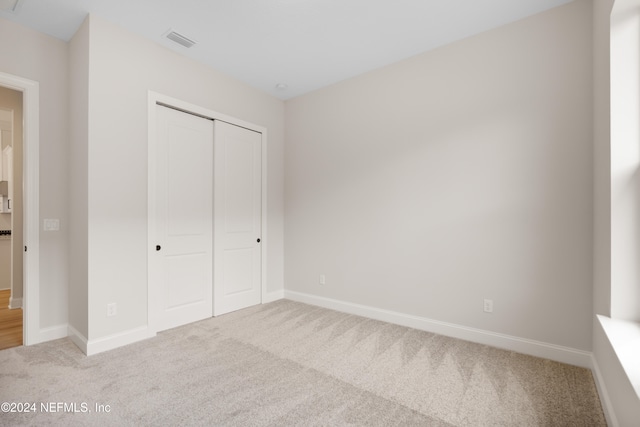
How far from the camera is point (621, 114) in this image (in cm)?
179

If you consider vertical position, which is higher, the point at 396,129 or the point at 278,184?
the point at 396,129

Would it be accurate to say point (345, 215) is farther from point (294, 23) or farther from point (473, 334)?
point (294, 23)

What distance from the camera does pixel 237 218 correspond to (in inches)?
153

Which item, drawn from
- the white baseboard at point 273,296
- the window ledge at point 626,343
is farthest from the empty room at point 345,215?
the white baseboard at point 273,296

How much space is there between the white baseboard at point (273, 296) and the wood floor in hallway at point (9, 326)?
8.12 feet

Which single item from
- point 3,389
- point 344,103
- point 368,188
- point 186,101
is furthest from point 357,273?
point 3,389

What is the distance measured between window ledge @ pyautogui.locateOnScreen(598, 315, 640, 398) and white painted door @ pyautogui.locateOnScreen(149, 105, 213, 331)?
11.4 feet

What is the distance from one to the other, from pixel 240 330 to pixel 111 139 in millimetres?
2236

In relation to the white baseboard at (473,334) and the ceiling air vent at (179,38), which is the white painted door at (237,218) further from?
the white baseboard at (473,334)

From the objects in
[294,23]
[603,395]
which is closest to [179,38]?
[294,23]

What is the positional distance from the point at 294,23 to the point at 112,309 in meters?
3.11

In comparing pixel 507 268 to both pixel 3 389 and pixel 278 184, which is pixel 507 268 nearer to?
pixel 278 184

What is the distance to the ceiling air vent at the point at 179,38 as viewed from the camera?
9.43ft

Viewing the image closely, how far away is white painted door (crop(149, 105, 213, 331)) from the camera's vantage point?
10.2ft
